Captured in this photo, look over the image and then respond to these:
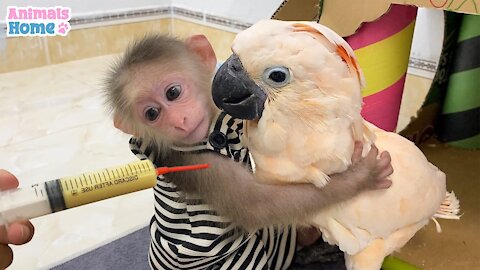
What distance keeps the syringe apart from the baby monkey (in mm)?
97

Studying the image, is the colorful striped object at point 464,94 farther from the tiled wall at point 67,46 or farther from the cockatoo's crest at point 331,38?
the tiled wall at point 67,46

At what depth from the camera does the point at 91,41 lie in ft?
A: 5.65

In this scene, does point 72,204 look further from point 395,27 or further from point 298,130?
point 395,27

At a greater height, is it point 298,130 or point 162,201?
point 298,130

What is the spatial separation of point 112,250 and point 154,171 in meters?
0.41

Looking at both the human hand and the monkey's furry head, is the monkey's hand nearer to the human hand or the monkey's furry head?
the monkey's furry head

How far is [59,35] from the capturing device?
1.64 meters

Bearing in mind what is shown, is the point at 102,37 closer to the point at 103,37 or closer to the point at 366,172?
the point at 103,37

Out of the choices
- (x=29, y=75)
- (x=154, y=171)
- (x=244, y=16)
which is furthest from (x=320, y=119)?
(x=29, y=75)

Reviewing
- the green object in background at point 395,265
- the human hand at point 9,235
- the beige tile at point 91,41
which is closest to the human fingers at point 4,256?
the human hand at point 9,235

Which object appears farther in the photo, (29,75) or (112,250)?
(29,75)

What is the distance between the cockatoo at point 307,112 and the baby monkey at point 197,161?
0.02m

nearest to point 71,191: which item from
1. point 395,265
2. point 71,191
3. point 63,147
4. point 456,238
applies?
point 71,191

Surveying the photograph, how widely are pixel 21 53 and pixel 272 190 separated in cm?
130
